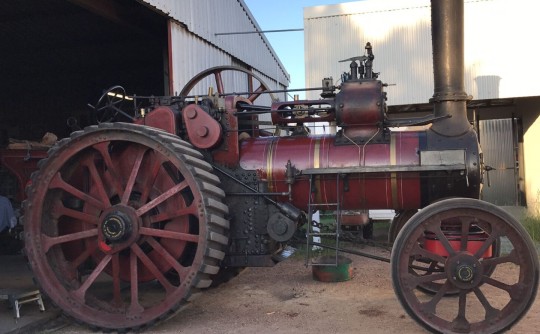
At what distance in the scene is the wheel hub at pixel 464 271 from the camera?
3.68 m

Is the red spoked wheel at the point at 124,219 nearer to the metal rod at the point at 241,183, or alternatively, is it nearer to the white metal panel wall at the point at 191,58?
the metal rod at the point at 241,183

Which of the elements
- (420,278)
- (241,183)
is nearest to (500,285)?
(420,278)

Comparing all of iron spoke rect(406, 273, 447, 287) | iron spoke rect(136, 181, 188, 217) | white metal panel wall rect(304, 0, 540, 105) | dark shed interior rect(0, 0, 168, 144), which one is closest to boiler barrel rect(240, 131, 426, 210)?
iron spoke rect(136, 181, 188, 217)

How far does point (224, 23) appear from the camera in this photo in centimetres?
1058

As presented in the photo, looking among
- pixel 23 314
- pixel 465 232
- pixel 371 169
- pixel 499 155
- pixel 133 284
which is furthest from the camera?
pixel 499 155

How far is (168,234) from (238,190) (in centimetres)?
73

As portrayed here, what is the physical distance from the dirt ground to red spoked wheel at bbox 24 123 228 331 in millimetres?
331

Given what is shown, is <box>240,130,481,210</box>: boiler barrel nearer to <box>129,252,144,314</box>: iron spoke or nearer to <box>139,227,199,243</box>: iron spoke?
<box>139,227,199,243</box>: iron spoke

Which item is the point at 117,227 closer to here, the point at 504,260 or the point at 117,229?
the point at 117,229

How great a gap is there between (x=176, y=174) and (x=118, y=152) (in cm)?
58

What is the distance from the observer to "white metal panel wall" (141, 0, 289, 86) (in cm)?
824

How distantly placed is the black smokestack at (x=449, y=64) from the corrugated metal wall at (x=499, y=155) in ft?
38.1

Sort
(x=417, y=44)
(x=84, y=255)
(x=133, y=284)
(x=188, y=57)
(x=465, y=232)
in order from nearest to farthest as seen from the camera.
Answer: (x=465, y=232), (x=133, y=284), (x=84, y=255), (x=188, y=57), (x=417, y=44)

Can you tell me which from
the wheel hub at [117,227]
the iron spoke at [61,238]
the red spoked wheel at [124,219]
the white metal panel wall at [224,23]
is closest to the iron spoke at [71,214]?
the red spoked wheel at [124,219]
